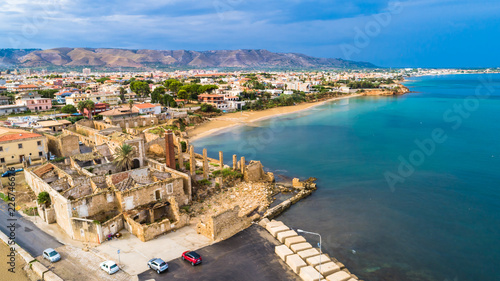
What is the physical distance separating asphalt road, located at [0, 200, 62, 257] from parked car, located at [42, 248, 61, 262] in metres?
0.87

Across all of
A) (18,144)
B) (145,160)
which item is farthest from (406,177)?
(18,144)

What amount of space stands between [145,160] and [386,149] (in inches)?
1446

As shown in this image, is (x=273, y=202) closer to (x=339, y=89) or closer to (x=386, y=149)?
(x=386, y=149)

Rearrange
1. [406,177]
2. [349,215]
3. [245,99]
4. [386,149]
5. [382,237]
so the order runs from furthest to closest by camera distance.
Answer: [245,99] → [386,149] → [406,177] → [349,215] → [382,237]

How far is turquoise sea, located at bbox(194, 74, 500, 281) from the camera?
22.3 meters

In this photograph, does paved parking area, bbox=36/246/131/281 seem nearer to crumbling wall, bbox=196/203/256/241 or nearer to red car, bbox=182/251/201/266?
red car, bbox=182/251/201/266

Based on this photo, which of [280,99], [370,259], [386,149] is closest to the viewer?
[370,259]

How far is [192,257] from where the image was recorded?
18.3 metres

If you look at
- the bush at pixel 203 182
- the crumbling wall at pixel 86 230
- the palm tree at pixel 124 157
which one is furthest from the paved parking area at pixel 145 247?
the bush at pixel 203 182

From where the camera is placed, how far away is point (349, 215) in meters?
28.4

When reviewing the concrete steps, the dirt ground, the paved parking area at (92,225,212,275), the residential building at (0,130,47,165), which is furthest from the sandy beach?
the concrete steps

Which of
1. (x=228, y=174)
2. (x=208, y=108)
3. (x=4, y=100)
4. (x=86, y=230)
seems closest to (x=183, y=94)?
(x=208, y=108)

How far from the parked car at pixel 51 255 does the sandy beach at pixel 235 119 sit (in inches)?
1619

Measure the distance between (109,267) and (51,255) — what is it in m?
3.82
